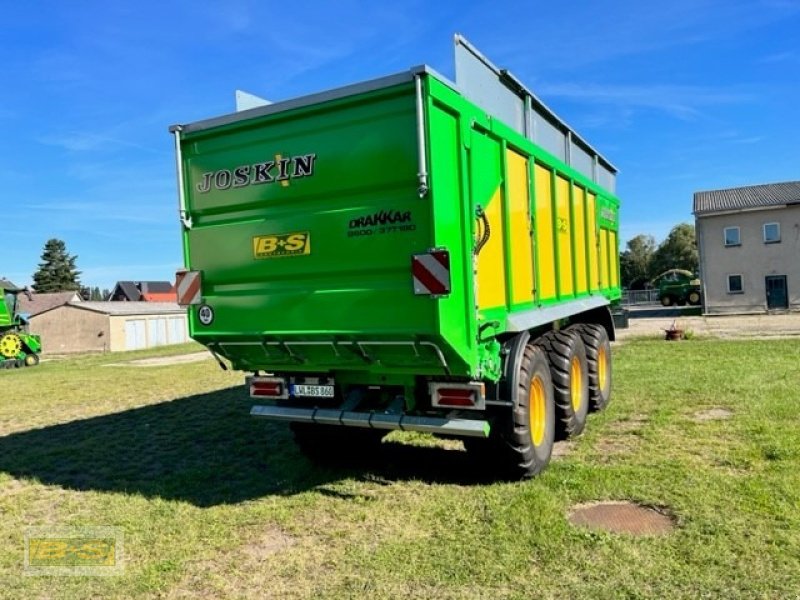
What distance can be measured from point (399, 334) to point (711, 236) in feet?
102

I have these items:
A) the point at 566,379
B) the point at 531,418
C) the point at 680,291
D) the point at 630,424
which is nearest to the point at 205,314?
the point at 531,418

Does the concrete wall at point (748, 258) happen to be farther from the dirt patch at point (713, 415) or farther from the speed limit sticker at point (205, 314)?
the speed limit sticker at point (205, 314)

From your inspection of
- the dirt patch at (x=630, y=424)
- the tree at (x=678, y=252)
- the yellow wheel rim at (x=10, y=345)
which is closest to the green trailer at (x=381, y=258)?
the dirt patch at (x=630, y=424)

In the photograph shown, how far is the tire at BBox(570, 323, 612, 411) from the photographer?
26.5 feet

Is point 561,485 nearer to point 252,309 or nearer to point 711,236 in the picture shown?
point 252,309

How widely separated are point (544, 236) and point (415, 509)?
3.01m

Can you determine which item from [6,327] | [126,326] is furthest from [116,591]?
[126,326]

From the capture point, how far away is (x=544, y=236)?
632 centimetres

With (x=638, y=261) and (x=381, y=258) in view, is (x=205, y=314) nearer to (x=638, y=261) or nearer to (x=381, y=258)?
(x=381, y=258)

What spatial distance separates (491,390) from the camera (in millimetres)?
5059

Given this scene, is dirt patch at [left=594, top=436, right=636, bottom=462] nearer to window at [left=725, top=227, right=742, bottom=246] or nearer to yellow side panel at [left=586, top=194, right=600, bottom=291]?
yellow side panel at [left=586, top=194, right=600, bottom=291]

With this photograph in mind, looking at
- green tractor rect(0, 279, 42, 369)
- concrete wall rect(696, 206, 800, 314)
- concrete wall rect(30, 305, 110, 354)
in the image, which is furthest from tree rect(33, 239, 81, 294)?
concrete wall rect(696, 206, 800, 314)

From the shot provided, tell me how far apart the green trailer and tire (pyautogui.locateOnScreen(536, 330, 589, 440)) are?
0.23 m

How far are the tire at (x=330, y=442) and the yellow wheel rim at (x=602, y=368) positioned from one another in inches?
137
